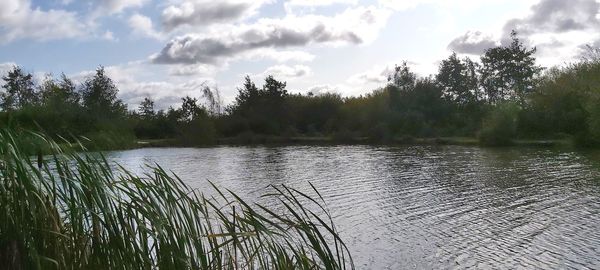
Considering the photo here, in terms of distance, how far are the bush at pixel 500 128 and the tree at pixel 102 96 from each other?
3994cm

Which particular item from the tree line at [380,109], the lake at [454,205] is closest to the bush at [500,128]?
the tree line at [380,109]

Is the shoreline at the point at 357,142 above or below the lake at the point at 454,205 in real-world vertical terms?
above

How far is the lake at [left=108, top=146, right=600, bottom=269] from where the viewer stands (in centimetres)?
1057

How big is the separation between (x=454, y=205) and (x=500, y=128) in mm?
30725

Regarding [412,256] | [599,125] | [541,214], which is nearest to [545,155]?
[599,125]

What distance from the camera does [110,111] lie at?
61.0m

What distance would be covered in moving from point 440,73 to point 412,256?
62.5 meters

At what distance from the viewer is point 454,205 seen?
15.8 meters

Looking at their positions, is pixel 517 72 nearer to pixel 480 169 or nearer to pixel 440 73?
pixel 440 73

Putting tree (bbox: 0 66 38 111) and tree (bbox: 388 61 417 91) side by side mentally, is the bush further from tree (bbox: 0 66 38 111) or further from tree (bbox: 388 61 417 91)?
tree (bbox: 0 66 38 111)

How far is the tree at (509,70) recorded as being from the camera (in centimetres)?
6425

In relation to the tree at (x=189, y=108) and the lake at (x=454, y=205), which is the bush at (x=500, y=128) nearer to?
the lake at (x=454, y=205)

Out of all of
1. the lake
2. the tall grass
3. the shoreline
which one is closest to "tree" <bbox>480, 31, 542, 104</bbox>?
the shoreline

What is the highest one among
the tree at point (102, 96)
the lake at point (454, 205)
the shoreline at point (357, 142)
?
the tree at point (102, 96)
